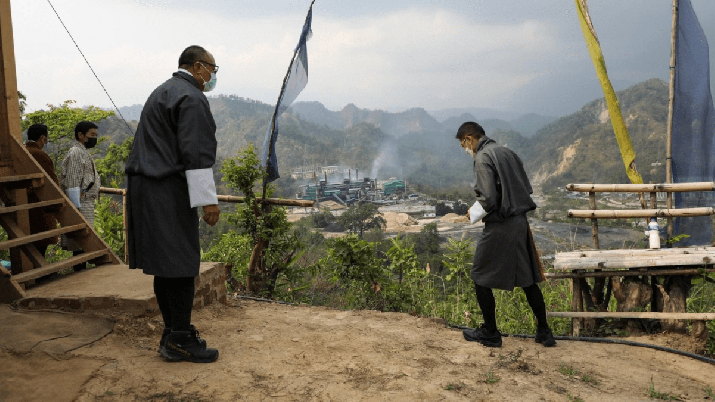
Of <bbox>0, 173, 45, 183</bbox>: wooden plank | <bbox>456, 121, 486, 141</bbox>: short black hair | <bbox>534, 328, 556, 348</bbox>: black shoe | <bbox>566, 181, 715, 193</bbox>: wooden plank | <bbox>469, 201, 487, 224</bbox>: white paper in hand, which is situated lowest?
<bbox>534, 328, 556, 348</bbox>: black shoe

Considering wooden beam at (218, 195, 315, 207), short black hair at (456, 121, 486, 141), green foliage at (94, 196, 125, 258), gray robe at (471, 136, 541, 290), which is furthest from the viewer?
green foliage at (94, 196, 125, 258)

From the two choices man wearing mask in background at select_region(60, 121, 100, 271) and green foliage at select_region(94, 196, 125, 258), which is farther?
green foliage at select_region(94, 196, 125, 258)

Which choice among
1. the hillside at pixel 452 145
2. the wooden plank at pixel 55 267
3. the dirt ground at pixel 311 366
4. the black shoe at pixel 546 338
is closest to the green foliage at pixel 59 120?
the hillside at pixel 452 145

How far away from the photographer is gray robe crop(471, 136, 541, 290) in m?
3.65

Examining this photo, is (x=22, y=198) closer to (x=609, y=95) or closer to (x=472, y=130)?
(x=472, y=130)

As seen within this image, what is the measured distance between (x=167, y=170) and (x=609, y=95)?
Result: 5.16 meters

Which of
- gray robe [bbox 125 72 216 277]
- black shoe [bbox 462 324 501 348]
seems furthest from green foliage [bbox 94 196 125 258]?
black shoe [bbox 462 324 501 348]

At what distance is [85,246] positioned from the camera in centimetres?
468

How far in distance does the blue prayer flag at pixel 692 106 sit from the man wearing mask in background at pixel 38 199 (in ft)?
22.0

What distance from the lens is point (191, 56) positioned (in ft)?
9.81

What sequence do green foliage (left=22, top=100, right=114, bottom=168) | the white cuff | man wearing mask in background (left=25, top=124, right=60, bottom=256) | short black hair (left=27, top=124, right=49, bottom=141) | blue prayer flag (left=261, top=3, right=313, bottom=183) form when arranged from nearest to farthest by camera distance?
the white cuff < man wearing mask in background (left=25, top=124, right=60, bottom=256) < short black hair (left=27, top=124, right=49, bottom=141) < blue prayer flag (left=261, top=3, right=313, bottom=183) < green foliage (left=22, top=100, right=114, bottom=168)

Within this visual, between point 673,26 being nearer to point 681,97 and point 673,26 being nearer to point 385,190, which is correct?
point 681,97

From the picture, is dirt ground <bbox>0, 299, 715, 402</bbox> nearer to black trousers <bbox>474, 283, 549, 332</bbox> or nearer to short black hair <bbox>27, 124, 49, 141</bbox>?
black trousers <bbox>474, 283, 549, 332</bbox>

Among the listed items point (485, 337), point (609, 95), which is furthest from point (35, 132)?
point (609, 95)
